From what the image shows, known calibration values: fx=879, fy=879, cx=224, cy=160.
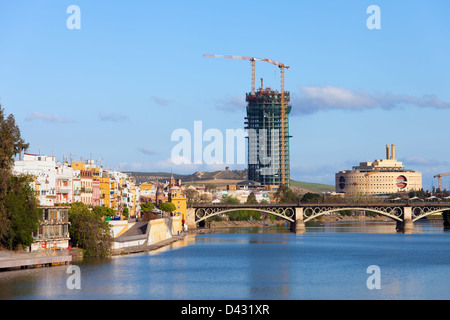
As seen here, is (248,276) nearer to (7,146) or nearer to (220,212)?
(7,146)

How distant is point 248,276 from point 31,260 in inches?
684

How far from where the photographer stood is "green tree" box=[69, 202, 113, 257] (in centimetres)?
8194

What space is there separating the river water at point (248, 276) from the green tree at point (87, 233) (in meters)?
1.82

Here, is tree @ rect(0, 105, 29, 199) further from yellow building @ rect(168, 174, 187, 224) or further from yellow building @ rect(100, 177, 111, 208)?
yellow building @ rect(168, 174, 187, 224)

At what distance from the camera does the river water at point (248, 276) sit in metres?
58.5

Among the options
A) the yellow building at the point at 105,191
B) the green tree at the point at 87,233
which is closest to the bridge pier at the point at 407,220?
the yellow building at the point at 105,191

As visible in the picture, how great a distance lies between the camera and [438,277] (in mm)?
72000

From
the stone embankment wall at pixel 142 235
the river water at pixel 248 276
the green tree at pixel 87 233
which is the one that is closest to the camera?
the river water at pixel 248 276

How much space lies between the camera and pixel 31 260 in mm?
69000

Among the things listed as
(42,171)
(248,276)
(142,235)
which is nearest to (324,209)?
(142,235)

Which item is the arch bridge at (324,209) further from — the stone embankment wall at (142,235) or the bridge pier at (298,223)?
the stone embankment wall at (142,235)
